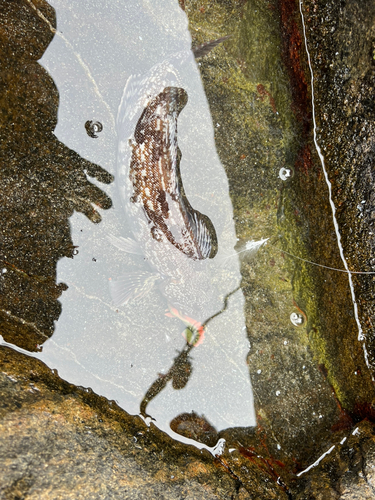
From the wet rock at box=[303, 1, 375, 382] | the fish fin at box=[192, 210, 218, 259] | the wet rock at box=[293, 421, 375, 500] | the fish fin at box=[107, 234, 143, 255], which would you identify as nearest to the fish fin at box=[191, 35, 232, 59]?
the wet rock at box=[303, 1, 375, 382]

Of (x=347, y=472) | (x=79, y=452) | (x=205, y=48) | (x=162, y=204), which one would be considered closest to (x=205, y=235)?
(x=162, y=204)

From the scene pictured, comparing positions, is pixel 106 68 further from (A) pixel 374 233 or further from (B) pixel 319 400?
Answer: (B) pixel 319 400

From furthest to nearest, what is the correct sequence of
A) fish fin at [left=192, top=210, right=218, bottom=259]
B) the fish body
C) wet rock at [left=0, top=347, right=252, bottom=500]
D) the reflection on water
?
fish fin at [left=192, top=210, right=218, bottom=259] < the reflection on water < the fish body < wet rock at [left=0, top=347, right=252, bottom=500]

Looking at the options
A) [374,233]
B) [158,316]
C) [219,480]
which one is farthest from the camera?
[158,316]

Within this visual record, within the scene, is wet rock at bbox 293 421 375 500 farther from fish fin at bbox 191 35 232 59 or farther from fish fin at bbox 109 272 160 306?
fish fin at bbox 191 35 232 59

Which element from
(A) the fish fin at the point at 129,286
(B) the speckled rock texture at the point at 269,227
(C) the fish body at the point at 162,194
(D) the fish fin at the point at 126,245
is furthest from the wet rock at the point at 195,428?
(D) the fish fin at the point at 126,245

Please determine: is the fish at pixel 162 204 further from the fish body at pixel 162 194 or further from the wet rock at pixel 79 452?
the wet rock at pixel 79 452

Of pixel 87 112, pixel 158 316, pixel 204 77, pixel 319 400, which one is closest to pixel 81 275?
pixel 158 316
